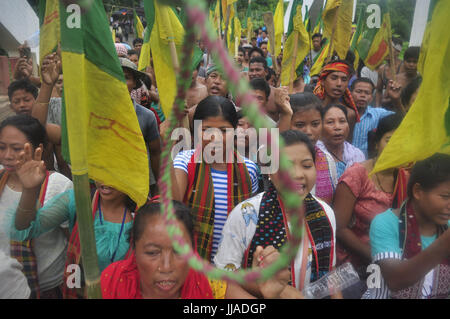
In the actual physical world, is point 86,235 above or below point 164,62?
below

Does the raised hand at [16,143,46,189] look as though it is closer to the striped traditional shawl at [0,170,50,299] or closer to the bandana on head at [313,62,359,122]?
the striped traditional shawl at [0,170,50,299]

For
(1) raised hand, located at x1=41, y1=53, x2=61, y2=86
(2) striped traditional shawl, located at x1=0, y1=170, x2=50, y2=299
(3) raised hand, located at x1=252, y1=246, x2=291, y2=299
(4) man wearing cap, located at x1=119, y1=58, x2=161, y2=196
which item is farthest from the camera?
(4) man wearing cap, located at x1=119, y1=58, x2=161, y2=196

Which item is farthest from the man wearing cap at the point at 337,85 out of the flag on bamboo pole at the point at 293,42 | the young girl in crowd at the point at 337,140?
the young girl in crowd at the point at 337,140

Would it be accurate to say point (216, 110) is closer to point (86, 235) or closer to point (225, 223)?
point (225, 223)

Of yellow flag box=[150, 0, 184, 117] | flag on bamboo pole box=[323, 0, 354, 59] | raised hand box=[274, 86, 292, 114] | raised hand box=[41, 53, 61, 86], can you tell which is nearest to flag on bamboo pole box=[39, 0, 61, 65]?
raised hand box=[41, 53, 61, 86]

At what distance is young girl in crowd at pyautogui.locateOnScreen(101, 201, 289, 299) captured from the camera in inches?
47.6

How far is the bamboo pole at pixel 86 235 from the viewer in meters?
1.05

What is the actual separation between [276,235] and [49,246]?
1.06 meters

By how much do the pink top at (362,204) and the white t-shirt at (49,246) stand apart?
4.67 ft

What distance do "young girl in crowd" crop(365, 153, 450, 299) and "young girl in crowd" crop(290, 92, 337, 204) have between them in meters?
0.55

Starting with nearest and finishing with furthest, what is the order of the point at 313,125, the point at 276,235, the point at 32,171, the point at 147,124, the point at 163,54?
the point at 32,171 → the point at 276,235 → the point at 163,54 → the point at 313,125 → the point at 147,124

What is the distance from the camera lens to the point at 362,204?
6.11 ft

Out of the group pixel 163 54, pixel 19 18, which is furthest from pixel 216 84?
pixel 19 18
